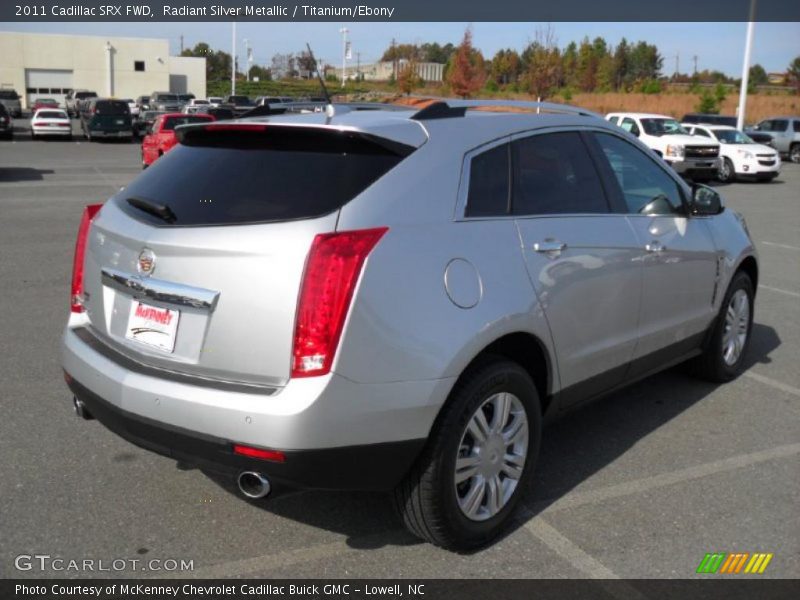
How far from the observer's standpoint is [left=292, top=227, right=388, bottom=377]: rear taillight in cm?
292

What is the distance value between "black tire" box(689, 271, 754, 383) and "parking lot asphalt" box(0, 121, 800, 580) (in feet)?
0.31

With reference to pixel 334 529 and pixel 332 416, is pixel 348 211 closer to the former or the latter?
pixel 332 416

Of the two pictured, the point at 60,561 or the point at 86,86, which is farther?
the point at 86,86

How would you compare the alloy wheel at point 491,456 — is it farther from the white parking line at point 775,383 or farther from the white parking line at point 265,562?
the white parking line at point 775,383

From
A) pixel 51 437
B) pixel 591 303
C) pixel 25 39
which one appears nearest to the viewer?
pixel 591 303

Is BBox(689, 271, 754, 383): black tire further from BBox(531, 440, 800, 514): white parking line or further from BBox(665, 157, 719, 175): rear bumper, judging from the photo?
BBox(665, 157, 719, 175): rear bumper

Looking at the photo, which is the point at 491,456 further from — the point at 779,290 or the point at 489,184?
the point at 779,290

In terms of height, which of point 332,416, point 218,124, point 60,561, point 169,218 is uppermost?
point 218,124

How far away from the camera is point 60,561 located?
3.32m

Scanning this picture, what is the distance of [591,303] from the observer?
4035mm

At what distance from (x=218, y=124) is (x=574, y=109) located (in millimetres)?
2042

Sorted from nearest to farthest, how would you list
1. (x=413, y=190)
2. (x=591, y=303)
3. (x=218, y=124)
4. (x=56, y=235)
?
(x=413, y=190)
(x=218, y=124)
(x=591, y=303)
(x=56, y=235)
